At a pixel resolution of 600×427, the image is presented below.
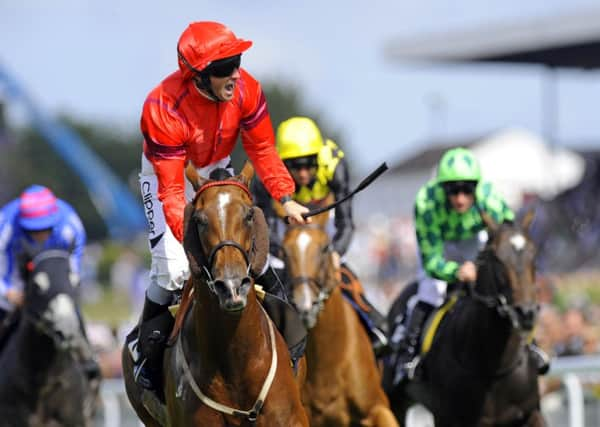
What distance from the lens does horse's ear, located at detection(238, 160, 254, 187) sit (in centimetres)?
561

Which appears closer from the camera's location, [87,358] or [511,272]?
[511,272]

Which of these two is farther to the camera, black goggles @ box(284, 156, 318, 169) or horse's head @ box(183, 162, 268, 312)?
black goggles @ box(284, 156, 318, 169)

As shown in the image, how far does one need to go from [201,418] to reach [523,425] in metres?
2.99

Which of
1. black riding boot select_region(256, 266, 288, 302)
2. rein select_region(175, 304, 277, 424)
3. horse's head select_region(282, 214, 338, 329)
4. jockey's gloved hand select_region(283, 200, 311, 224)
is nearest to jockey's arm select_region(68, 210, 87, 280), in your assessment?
horse's head select_region(282, 214, 338, 329)

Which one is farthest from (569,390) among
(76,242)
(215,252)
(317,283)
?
(215,252)

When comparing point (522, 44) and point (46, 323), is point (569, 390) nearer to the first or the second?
point (46, 323)

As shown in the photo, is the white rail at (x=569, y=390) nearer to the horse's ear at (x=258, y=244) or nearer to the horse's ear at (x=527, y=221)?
the horse's ear at (x=527, y=221)

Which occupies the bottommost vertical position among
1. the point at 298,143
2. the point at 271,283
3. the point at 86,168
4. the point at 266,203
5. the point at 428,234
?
the point at 86,168

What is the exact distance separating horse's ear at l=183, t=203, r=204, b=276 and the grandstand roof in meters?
21.3

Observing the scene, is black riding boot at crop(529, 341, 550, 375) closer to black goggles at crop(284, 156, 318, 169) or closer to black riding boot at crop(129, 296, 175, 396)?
black goggles at crop(284, 156, 318, 169)

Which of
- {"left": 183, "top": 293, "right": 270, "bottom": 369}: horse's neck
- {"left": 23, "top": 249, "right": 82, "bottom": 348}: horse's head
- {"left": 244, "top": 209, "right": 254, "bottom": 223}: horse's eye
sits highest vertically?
{"left": 244, "top": 209, "right": 254, "bottom": 223}: horse's eye

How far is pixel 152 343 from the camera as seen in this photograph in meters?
6.32

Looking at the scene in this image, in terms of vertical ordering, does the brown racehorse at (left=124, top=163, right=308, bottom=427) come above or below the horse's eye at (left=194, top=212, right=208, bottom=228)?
below

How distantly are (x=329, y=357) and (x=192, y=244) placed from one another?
2680mm
